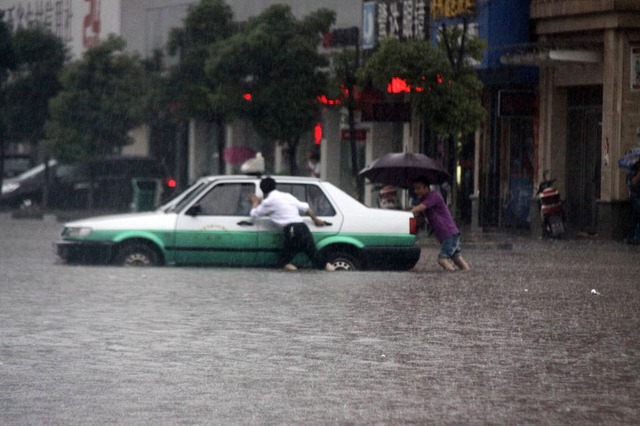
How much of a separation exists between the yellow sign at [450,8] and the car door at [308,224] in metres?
14.8

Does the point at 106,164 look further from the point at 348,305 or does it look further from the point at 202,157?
the point at 348,305

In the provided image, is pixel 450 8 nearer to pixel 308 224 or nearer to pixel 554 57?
pixel 554 57

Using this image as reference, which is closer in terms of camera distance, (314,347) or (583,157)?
(314,347)

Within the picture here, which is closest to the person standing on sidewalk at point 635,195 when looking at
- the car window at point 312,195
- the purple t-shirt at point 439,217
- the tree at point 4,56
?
the purple t-shirt at point 439,217

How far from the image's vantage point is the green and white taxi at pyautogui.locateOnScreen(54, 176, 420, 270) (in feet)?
66.4

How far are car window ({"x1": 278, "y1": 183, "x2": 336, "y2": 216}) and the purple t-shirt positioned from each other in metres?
1.59

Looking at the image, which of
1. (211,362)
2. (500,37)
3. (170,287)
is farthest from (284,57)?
(211,362)

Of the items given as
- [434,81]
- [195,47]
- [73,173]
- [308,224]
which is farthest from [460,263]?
[73,173]

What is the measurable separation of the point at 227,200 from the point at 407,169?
6.95m

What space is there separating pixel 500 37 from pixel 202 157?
20382 mm

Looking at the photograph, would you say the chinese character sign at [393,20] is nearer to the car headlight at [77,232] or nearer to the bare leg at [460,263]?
the bare leg at [460,263]

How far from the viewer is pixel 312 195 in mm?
20891

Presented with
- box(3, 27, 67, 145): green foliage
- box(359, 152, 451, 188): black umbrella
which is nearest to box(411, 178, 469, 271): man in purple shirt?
box(359, 152, 451, 188): black umbrella

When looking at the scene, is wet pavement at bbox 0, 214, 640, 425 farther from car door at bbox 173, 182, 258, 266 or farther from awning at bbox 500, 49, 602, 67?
awning at bbox 500, 49, 602, 67
